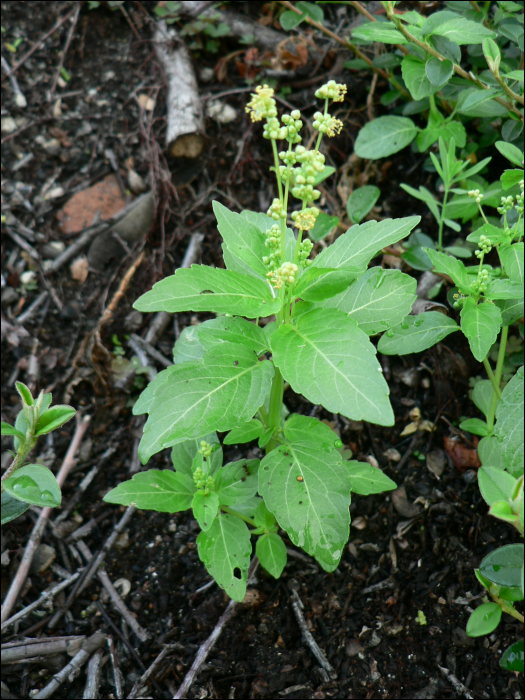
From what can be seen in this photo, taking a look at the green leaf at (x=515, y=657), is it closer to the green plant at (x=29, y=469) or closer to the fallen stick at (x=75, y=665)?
the green plant at (x=29, y=469)

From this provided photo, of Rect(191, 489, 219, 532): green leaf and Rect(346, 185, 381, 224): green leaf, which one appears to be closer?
Rect(191, 489, 219, 532): green leaf

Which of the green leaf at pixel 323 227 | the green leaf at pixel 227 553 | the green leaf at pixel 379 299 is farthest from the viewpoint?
the green leaf at pixel 323 227

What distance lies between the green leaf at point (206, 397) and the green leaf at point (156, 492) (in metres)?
0.52

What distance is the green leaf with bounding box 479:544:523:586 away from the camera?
1949 mm

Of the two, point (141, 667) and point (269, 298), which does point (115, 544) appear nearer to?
point (141, 667)

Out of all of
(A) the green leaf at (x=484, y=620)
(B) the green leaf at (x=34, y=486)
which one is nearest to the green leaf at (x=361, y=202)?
(A) the green leaf at (x=484, y=620)

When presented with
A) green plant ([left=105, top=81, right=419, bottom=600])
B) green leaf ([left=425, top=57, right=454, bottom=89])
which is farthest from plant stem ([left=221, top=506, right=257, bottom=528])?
green leaf ([left=425, top=57, right=454, bottom=89])

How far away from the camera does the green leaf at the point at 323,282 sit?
6.63 feet

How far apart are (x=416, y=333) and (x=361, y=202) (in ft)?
4.00

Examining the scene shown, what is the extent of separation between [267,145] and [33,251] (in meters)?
2.07

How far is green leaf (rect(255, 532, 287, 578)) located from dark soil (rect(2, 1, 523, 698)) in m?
0.40

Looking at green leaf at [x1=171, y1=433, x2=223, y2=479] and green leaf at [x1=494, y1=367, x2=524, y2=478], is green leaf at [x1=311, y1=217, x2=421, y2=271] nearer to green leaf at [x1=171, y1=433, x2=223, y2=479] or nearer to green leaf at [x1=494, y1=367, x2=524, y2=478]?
green leaf at [x1=494, y1=367, x2=524, y2=478]


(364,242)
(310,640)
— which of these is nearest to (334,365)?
(364,242)

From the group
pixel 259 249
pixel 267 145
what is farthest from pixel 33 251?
pixel 259 249
